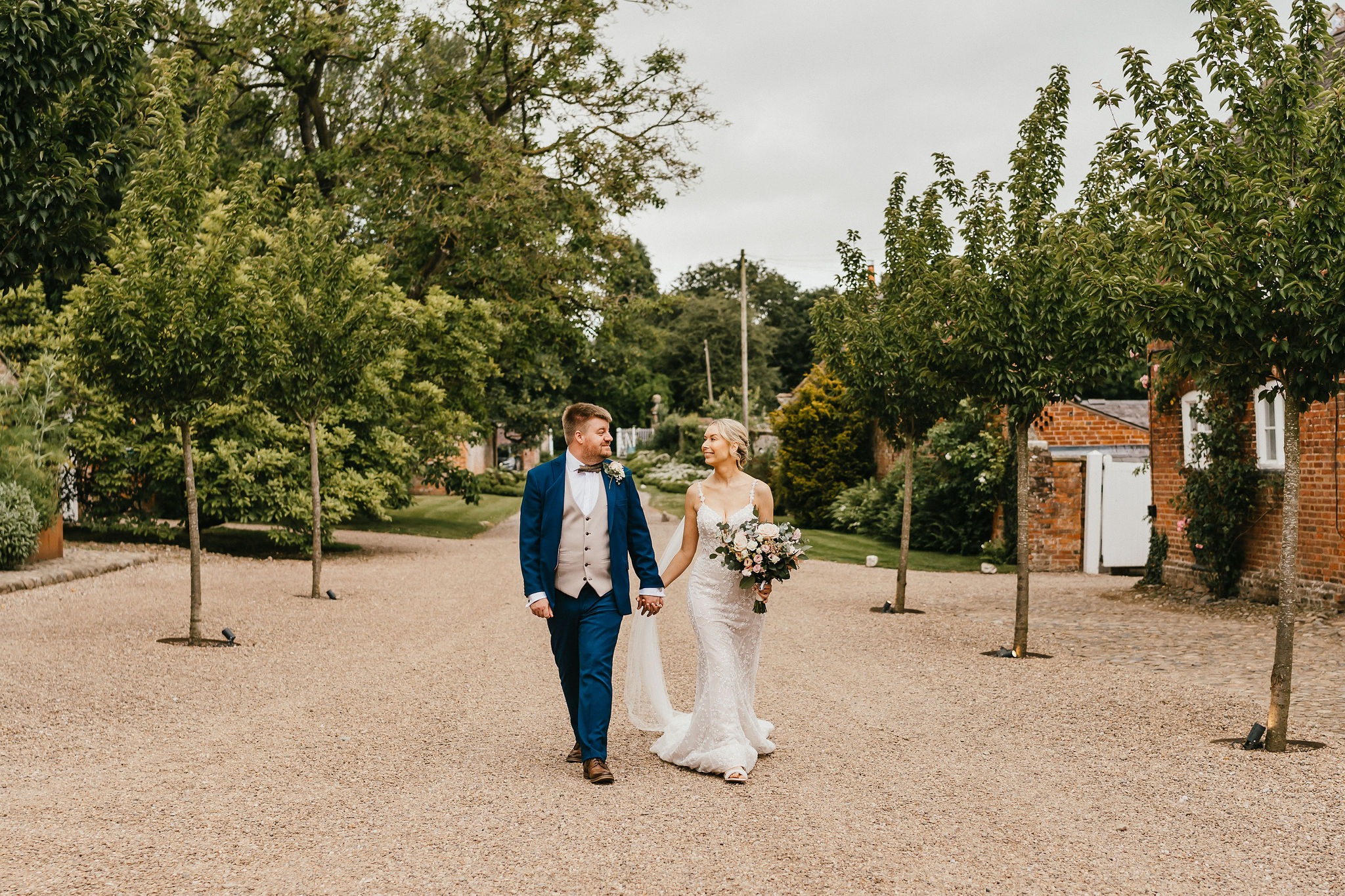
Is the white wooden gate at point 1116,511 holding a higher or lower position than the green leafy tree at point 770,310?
lower

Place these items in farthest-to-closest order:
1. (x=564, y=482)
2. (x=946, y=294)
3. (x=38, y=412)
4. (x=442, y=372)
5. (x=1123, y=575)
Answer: (x=442, y=372) < (x=1123, y=575) < (x=38, y=412) < (x=946, y=294) < (x=564, y=482)

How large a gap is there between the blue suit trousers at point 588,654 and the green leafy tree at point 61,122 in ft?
15.0

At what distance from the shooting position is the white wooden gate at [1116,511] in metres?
18.9

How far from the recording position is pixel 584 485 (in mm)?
6023

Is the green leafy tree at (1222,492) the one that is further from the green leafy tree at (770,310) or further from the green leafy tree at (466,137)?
the green leafy tree at (770,310)

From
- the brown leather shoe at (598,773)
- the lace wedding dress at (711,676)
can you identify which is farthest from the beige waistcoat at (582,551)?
the brown leather shoe at (598,773)

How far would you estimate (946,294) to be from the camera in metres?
11.2

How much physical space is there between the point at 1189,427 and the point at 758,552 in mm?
11207

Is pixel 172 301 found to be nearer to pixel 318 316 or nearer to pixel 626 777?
pixel 318 316

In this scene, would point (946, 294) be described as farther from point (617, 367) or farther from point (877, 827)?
point (617, 367)

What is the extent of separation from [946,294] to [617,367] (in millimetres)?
29348

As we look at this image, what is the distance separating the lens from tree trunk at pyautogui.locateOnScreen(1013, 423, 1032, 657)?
1034cm

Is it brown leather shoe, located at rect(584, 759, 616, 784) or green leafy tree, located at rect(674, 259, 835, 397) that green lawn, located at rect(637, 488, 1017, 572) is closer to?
brown leather shoe, located at rect(584, 759, 616, 784)

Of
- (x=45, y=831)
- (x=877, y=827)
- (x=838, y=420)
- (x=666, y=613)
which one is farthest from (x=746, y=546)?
(x=838, y=420)
